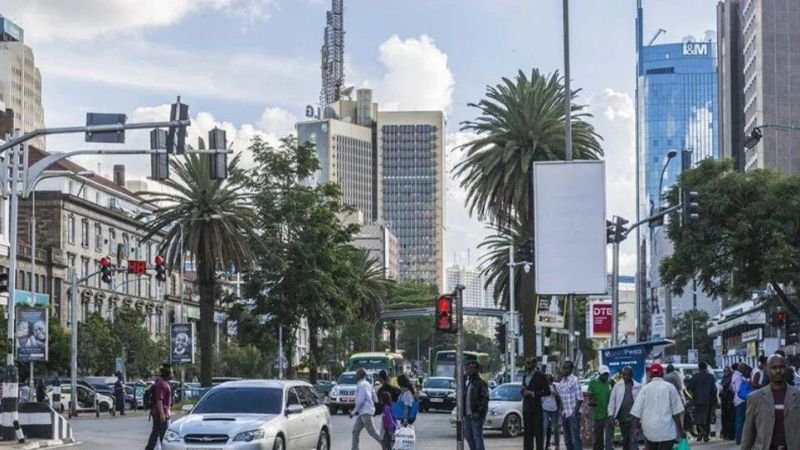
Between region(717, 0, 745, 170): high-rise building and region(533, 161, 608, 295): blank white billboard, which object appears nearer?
region(533, 161, 608, 295): blank white billboard

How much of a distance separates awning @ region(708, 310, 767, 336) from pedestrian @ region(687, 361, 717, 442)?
44.9 metres

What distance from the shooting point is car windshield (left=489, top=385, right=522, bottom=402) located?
1534 inches

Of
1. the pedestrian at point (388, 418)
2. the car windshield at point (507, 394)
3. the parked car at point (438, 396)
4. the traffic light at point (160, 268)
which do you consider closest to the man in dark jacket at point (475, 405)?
the pedestrian at point (388, 418)

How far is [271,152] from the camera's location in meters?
67.2

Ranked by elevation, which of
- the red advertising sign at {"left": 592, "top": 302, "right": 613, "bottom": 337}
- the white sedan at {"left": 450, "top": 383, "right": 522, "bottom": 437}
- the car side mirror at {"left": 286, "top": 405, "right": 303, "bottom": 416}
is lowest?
the white sedan at {"left": 450, "top": 383, "right": 522, "bottom": 437}

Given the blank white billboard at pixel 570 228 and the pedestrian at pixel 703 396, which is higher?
the blank white billboard at pixel 570 228

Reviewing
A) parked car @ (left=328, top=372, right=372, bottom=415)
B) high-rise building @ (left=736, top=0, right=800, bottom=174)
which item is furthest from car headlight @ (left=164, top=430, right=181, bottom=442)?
high-rise building @ (left=736, top=0, right=800, bottom=174)

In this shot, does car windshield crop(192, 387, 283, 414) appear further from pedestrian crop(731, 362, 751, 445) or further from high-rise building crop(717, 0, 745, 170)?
high-rise building crop(717, 0, 745, 170)

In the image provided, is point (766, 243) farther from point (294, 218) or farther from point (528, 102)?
point (294, 218)

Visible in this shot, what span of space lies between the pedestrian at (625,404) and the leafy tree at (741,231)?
77.4 feet

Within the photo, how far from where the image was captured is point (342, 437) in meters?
37.0

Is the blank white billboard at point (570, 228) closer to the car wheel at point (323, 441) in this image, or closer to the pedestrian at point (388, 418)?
the pedestrian at point (388, 418)

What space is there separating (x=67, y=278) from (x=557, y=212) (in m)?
75.4

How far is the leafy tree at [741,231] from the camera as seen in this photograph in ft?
154
